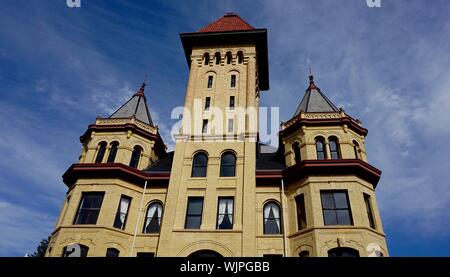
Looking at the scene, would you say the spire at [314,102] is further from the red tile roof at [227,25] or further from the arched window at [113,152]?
the arched window at [113,152]

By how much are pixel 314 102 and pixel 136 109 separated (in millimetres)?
14747

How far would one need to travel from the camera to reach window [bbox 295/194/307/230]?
18750 mm

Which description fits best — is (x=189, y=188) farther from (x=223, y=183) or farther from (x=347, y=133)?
(x=347, y=133)

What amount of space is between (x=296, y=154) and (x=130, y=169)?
11379 mm

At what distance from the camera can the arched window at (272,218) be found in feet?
63.1

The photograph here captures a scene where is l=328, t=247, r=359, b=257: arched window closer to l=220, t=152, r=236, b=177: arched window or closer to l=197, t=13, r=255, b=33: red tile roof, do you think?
l=220, t=152, r=236, b=177: arched window

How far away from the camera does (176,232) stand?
61.7 feet

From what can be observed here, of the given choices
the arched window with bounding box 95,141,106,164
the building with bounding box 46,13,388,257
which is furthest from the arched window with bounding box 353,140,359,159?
the arched window with bounding box 95,141,106,164

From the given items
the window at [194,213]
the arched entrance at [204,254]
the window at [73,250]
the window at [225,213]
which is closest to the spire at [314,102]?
the window at [225,213]

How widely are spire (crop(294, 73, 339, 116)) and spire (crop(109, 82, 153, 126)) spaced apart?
12696mm
